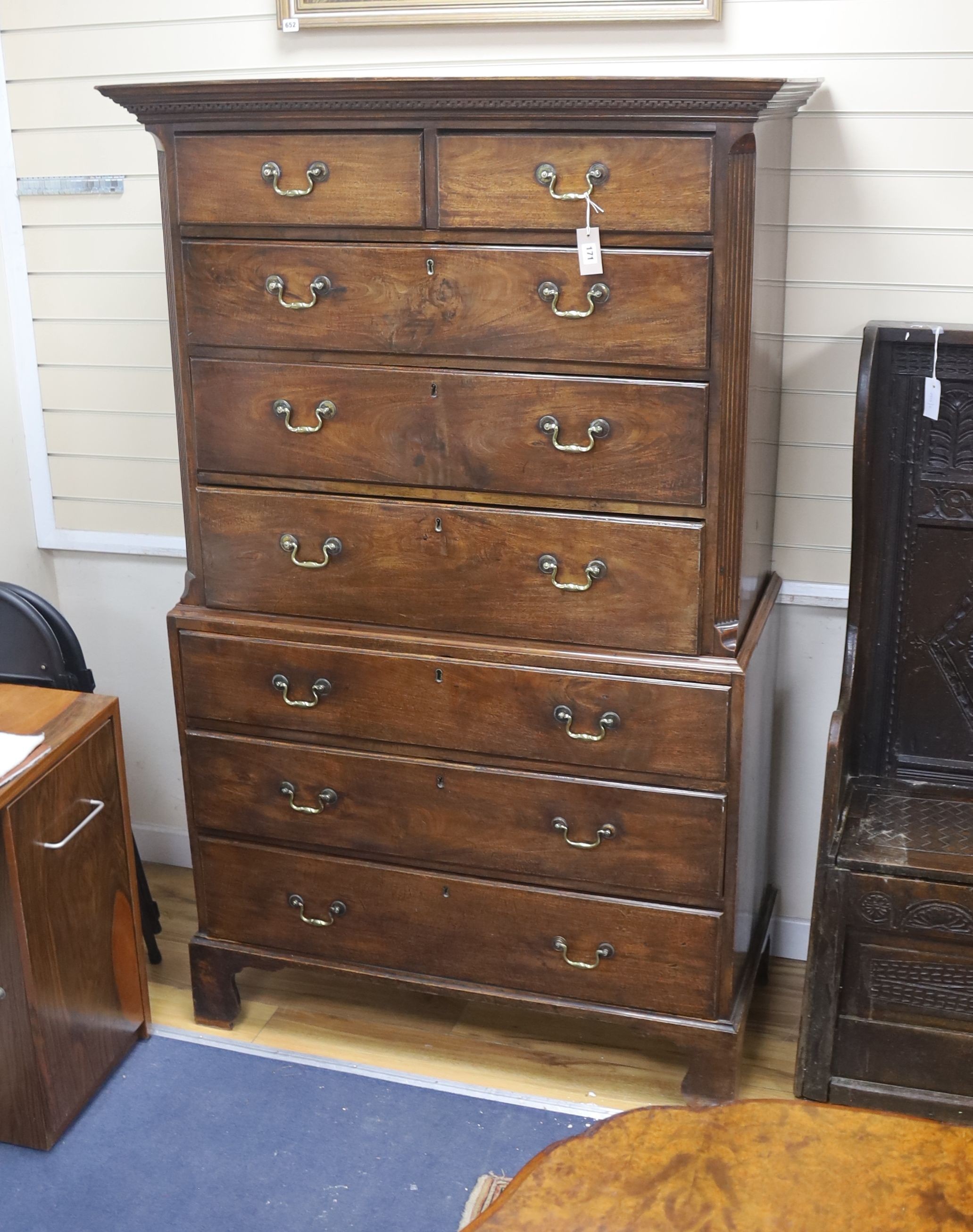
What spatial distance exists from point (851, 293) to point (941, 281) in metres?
0.16

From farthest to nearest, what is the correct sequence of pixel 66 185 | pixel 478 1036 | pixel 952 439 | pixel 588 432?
pixel 66 185 → pixel 478 1036 → pixel 952 439 → pixel 588 432

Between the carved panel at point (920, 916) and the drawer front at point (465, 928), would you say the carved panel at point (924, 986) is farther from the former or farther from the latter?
the drawer front at point (465, 928)

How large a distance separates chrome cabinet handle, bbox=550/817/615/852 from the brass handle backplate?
Answer: 0.79 metres

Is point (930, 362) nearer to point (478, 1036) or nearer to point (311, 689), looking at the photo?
point (311, 689)

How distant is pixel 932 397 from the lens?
2.21 m

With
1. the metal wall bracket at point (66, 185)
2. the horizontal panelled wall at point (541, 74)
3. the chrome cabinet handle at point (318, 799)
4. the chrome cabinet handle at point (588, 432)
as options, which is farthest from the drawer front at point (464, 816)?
the metal wall bracket at point (66, 185)

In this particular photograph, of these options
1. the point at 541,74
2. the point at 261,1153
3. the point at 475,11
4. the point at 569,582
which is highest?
the point at 475,11

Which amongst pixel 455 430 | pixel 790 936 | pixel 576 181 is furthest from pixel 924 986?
pixel 576 181

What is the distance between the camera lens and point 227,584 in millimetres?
2365

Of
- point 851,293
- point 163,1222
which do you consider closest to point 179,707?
point 163,1222

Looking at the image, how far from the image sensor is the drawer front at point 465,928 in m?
2.30

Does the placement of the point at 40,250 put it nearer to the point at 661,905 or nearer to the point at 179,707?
the point at 179,707

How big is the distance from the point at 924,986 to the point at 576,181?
142 centimetres

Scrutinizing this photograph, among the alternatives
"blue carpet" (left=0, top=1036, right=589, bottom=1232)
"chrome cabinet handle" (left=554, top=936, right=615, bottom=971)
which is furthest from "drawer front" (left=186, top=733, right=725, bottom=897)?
"blue carpet" (left=0, top=1036, right=589, bottom=1232)
